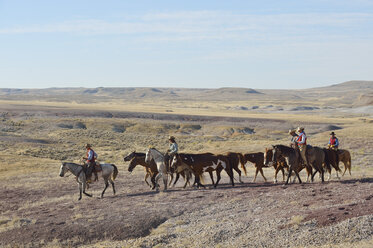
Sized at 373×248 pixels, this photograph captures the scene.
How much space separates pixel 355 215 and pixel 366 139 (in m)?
33.8

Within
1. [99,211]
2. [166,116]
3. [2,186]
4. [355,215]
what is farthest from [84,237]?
[166,116]

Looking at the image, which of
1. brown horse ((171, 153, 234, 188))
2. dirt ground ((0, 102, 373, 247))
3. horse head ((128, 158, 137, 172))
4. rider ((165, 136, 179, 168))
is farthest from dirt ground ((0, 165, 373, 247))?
rider ((165, 136, 179, 168))

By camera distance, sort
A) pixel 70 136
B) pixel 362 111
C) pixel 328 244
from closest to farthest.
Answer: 1. pixel 328 244
2. pixel 70 136
3. pixel 362 111

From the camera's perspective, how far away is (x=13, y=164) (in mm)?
32719

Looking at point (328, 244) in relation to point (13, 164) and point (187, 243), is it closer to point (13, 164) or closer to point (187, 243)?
point (187, 243)

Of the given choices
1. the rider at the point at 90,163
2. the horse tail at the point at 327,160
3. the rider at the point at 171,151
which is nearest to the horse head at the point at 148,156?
the rider at the point at 171,151

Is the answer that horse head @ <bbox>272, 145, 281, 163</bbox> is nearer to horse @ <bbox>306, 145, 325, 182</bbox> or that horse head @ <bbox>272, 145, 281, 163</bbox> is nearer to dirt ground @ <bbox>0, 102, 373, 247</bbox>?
dirt ground @ <bbox>0, 102, 373, 247</bbox>

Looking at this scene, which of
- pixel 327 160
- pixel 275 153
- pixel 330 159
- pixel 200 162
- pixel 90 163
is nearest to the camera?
pixel 275 153

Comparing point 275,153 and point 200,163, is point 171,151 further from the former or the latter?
point 275,153

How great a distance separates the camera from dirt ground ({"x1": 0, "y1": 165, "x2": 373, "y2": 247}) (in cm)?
1313

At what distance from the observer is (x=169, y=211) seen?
16156 mm

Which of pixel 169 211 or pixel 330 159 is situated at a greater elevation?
pixel 330 159

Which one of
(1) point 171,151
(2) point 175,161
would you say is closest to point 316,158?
(2) point 175,161

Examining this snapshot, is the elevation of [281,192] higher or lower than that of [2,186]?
higher
